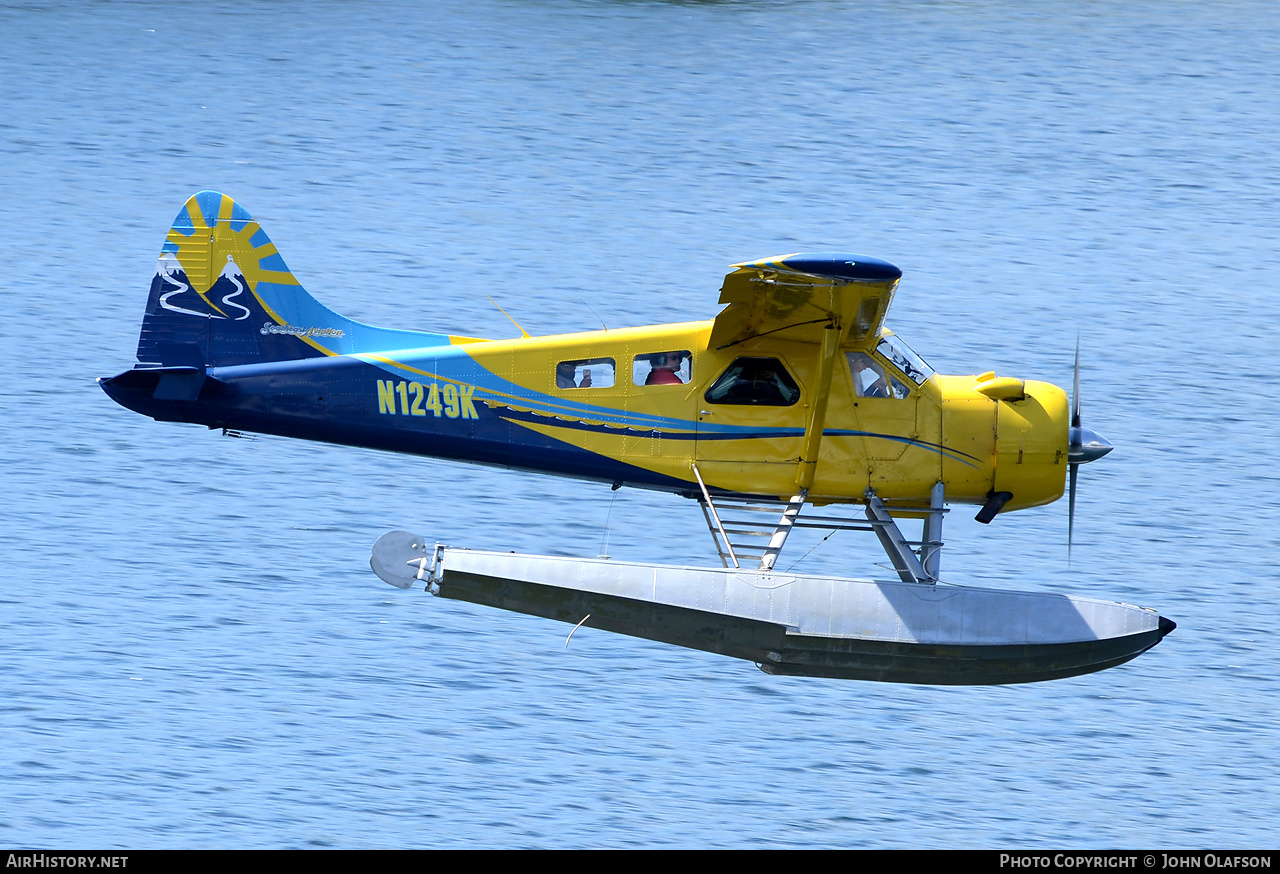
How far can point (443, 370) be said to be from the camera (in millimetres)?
13156

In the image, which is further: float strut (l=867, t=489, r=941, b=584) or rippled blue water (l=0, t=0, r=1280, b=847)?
rippled blue water (l=0, t=0, r=1280, b=847)

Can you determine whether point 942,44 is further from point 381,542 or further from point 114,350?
point 381,542

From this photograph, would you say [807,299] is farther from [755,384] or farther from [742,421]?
[742,421]

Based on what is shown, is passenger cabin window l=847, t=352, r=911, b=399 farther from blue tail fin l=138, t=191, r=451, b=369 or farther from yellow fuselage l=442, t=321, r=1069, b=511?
blue tail fin l=138, t=191, r=451, b=369

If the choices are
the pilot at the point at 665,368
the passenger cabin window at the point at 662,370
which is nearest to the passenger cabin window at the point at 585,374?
the passenger cabin window at the point at 662,370

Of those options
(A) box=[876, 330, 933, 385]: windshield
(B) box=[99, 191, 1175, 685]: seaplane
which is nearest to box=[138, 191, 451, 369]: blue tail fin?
(B) box=[99, 191, 1175, 685]: seaplane

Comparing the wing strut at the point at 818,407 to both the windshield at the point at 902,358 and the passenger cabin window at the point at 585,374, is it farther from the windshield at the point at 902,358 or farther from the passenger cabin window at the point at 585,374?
the passenger cabin window at the point at 585,374

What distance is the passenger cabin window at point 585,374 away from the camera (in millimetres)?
13094

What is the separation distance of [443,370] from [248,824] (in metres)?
4.91

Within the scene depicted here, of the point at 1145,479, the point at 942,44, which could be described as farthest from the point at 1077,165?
the point at 1145,479

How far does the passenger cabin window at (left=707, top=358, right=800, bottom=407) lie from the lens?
42.9ft

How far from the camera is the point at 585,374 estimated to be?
43.0ft

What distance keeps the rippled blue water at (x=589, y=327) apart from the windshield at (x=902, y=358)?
4.71m

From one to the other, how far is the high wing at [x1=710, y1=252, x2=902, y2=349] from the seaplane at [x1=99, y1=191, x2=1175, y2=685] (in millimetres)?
26
